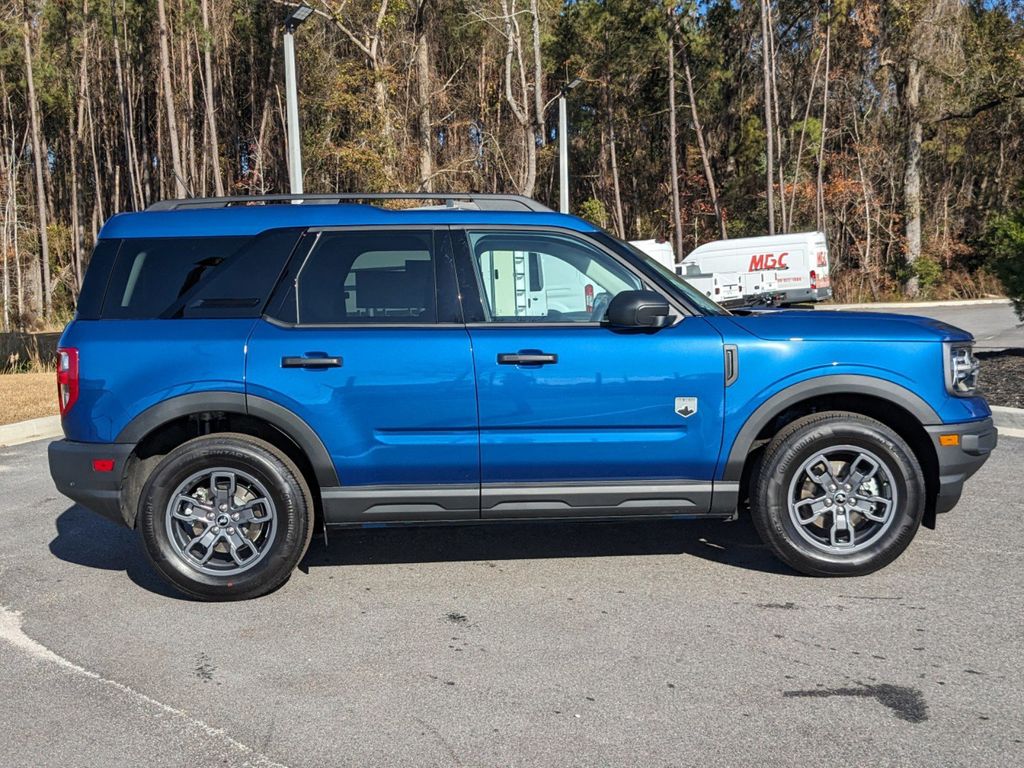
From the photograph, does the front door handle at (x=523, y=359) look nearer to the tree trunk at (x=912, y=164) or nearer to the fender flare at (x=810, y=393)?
the fender flare at (x=810, y=393)

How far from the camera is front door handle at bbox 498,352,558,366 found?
4.75 metres

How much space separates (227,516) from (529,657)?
180cm

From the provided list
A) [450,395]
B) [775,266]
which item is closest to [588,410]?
[450,395]

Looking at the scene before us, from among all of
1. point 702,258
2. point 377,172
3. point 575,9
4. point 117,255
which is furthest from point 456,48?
point 117,255

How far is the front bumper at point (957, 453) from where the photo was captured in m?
4.88

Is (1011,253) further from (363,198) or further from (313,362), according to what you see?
(313,362)

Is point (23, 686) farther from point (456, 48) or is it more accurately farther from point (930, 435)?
point (456, 48)

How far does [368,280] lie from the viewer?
196 inches

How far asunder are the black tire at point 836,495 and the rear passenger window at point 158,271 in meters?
3.06

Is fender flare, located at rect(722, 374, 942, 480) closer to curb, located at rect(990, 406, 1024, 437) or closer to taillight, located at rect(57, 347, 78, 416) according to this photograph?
taillight, located at rect(57, 347, 78, 416)

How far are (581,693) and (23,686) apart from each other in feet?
7.52

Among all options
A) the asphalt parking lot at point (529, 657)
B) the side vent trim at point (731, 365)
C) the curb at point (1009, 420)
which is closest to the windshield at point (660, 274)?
the side vent trim at point (731, 365)

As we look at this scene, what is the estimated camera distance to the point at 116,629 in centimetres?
454

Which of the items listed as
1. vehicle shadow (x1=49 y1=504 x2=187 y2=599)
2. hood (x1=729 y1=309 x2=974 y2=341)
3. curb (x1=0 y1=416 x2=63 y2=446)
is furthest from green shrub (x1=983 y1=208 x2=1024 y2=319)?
curb (x1=0 y1=416 x2=63 y2=446)
